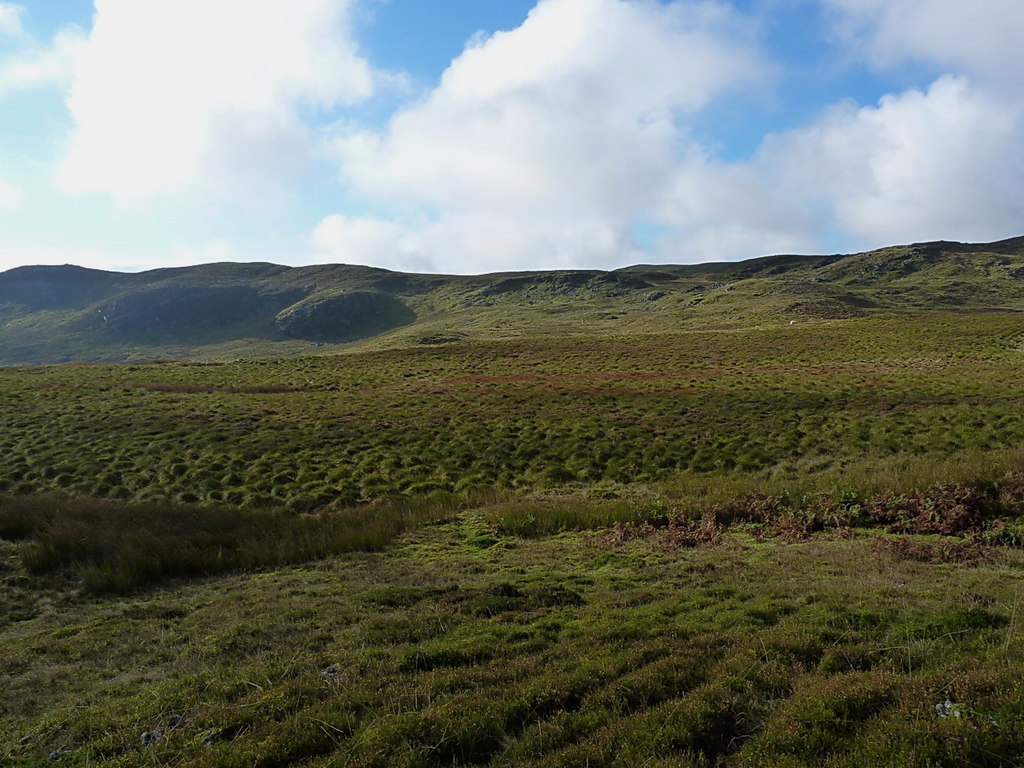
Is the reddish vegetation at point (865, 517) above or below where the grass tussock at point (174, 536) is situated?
below

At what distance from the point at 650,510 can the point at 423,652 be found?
35.6ft

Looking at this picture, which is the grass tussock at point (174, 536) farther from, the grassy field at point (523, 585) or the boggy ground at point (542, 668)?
the boggy ground at point (542, 668)

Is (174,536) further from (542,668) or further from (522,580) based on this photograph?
(542,668)

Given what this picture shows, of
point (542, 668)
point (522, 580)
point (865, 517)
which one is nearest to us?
point (542, 668)

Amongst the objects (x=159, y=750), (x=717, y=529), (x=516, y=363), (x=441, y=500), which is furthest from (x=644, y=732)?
(x=516, y=363)

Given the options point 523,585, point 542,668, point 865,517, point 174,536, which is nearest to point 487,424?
point 174,536

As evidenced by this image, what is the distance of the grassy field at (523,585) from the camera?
19.7 ft

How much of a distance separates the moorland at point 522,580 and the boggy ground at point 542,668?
45mm

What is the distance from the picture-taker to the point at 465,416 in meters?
33.6

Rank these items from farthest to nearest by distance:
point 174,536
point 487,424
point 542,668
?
1. point 487,424
2. point 174,536
3. point 542,668

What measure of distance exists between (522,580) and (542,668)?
4.82 meters

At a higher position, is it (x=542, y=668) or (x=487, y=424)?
(x=542, y=668)

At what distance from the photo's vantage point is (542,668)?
7.46 meters

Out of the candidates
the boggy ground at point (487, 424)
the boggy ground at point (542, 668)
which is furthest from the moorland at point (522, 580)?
the boggy ground at point (487, 424)
